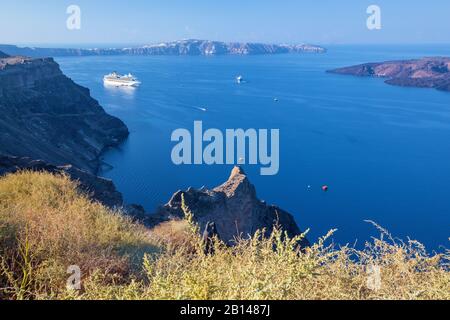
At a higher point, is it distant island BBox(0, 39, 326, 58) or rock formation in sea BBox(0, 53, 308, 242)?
distant island BBox(0, 39, 326, 58)

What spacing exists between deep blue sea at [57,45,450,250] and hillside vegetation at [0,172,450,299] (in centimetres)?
2022

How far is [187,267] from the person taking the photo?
11.1ft

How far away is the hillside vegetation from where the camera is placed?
2.61m

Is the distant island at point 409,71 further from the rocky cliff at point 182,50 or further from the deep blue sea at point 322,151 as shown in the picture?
the rocky cliff at point 182,50

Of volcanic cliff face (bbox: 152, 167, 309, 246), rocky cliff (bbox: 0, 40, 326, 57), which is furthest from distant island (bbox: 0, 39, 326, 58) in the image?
volcanic cliff face (bbox: 152, 167, 309, 246)

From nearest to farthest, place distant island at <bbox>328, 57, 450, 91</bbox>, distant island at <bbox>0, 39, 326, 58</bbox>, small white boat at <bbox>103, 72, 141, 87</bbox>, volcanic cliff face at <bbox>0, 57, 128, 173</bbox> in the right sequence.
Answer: volcanic cliff face at <bbox>0, 57, 128, 173</bbox>, small white boat at <bbox>103, 72, 141, 87</bbox>, distant island at <bbox>328, 57, 450, 91</bbox>, distant island at <bbox>0, 39, 326, 58</bbox>

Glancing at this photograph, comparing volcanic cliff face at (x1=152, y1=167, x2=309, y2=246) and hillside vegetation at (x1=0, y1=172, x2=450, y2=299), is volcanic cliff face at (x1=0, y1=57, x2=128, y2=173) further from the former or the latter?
hillside vegetation at (x1=0, y1=172, x2=450, y2=299)

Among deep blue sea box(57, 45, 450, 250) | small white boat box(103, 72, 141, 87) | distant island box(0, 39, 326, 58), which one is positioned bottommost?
deep blue sea box(57, 45, 450, 250)

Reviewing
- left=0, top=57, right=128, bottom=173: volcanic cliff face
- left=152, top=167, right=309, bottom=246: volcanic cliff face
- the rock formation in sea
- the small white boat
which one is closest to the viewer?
the rock formation in sea

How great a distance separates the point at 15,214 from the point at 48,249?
1.00m

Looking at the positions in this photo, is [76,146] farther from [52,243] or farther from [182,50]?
[182,50]

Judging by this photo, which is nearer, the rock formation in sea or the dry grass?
the dry grass

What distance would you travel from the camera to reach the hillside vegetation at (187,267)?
261 cm

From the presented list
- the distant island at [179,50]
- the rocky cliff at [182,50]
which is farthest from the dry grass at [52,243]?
the rocky cliff at [182,50]
